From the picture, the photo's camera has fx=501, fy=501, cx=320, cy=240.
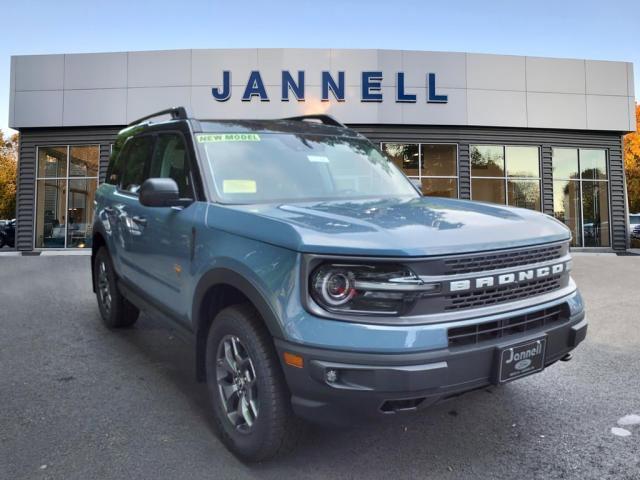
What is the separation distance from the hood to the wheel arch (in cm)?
24

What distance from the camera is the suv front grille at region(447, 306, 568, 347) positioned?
2244 mm

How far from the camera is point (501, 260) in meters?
2.42

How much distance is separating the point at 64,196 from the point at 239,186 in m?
15.7

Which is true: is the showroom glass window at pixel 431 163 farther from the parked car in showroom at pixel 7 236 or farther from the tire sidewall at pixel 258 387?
the parked car in showroom at pixel 7 236

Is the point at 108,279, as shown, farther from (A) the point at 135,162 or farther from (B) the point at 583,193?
(B) the point at 583,193

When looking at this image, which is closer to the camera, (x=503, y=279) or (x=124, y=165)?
(x=503, y=279)

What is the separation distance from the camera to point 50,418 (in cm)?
317

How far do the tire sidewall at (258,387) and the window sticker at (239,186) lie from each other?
82cm

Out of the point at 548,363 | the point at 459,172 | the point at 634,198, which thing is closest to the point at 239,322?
Result: the point at 548,363

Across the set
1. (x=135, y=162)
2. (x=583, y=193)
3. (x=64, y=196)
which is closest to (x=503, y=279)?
(x=135, y=162)

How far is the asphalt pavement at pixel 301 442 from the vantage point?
2.56 meters

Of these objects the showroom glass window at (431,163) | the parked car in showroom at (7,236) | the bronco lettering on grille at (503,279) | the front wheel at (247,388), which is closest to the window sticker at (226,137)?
the front wheel at (247,388)

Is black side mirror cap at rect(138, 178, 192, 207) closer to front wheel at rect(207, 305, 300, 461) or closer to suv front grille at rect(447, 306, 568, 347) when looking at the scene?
front wheel at rect(207, 305, 300, 461)

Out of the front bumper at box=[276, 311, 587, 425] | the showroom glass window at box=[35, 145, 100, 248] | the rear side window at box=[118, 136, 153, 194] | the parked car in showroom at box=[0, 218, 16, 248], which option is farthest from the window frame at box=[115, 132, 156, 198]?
the parked car in showroom at box=[0, 218, 16, 248]
